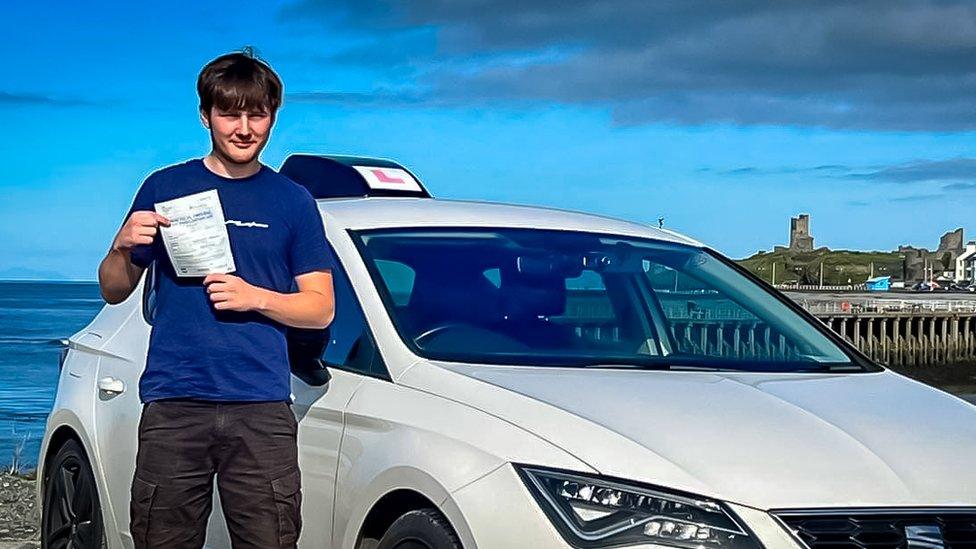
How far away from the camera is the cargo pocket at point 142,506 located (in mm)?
3791

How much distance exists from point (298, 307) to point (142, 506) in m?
0.68

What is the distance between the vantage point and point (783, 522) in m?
3.36

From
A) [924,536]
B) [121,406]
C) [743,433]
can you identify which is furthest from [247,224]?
[924,536]

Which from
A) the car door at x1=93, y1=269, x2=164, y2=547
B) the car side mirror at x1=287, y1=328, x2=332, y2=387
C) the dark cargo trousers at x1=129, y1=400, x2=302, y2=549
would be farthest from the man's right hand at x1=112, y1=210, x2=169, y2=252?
the car door at x1=93, y1=269, x2=164, y2=547

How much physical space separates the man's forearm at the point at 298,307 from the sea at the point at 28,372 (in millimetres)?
3767

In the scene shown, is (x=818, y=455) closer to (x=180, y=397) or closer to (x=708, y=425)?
(x=708, y=425)

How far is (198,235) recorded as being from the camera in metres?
3.73

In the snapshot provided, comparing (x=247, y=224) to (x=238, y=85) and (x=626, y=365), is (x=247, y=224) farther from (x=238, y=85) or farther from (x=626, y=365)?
(x=626, y=365)

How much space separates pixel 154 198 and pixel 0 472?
24.2 feet

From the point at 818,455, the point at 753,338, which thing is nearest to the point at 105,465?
the point at 753,338

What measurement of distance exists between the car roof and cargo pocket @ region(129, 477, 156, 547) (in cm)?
128

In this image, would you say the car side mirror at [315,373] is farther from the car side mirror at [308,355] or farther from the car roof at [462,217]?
the car roof at [462,217]

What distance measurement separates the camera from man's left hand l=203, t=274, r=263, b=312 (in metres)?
3.65

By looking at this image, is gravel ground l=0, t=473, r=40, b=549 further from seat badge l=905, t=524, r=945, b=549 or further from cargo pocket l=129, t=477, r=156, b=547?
seat badge l=905, t=524, r=945, b=549
